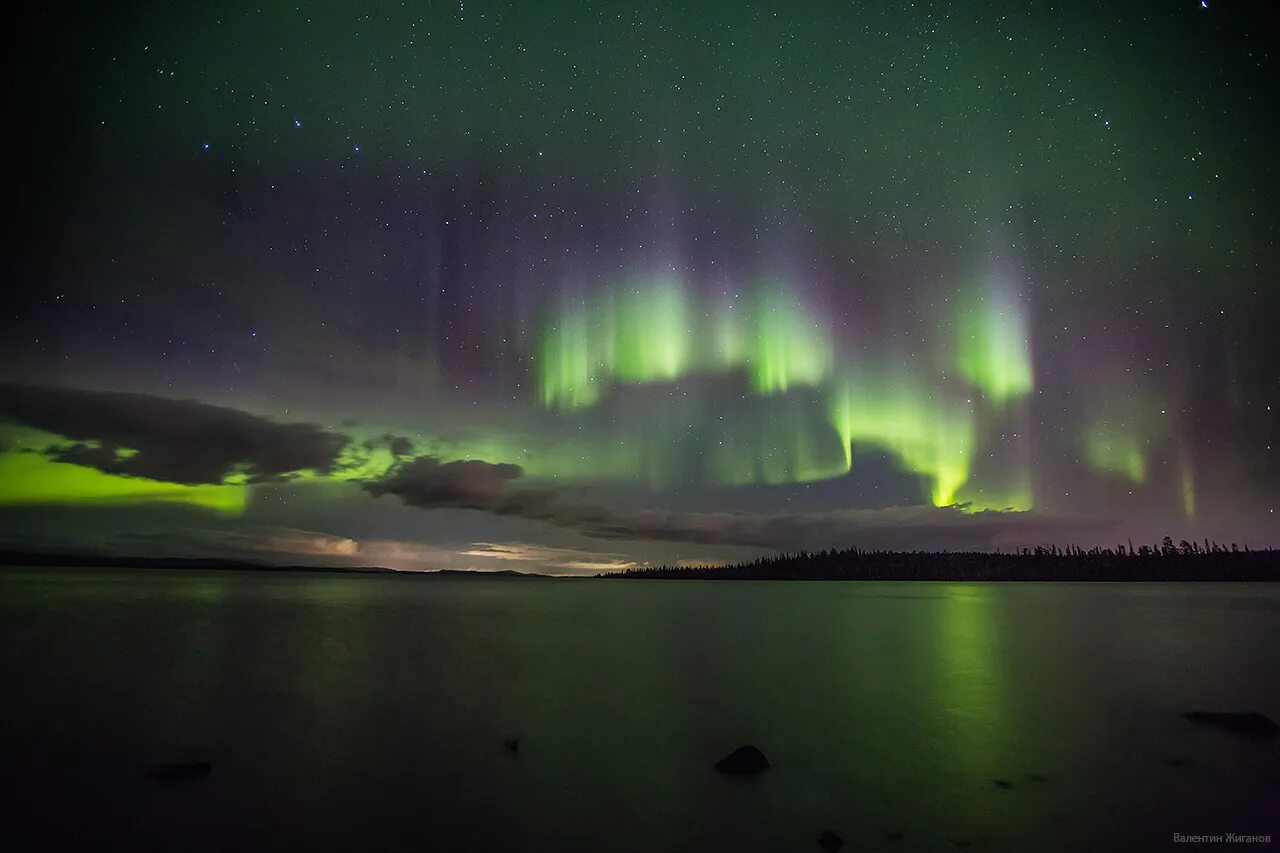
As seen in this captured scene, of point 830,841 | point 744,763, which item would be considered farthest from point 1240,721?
point 830,841

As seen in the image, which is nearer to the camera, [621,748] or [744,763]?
[744,763]

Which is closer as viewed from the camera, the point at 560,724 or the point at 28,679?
the point at 560,724

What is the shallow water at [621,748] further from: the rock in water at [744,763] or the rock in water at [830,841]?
the rock in water at [744,763]

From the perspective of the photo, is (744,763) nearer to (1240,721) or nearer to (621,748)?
(621,748)

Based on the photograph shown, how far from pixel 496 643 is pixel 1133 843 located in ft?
100

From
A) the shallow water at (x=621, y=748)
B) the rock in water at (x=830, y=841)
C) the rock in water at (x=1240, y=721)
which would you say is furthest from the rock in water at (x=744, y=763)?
the rock in water at (x=1240, y=721)

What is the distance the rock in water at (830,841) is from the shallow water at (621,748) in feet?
0.89

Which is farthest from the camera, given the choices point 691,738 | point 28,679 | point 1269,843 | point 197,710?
point 28,679

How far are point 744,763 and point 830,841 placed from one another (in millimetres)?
3383

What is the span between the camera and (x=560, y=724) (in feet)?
55.9

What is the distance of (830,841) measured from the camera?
942 cm

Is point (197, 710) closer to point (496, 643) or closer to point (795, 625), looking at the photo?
point (496, 643)

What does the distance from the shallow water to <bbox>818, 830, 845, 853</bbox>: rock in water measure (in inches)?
10.7

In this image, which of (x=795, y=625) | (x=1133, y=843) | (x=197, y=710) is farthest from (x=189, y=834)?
(x=795, y=625)
